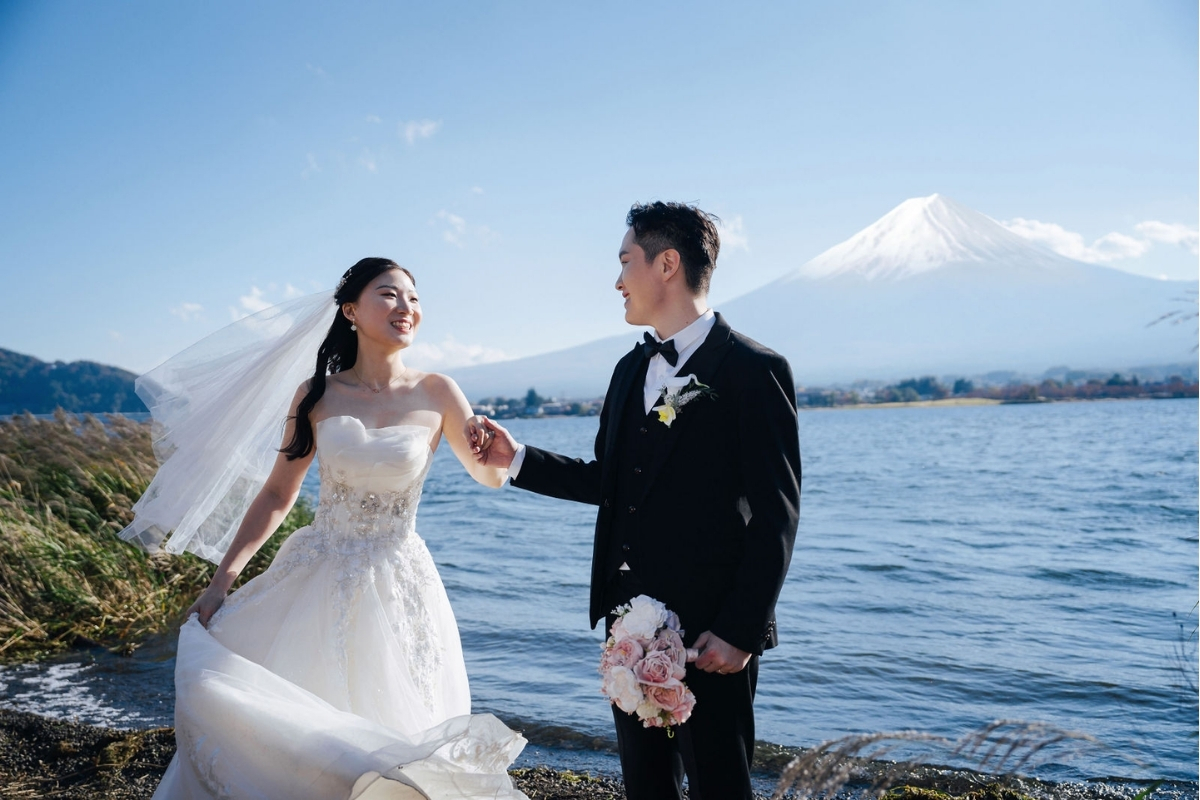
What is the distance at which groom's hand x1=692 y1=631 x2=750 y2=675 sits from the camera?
2.83 meters

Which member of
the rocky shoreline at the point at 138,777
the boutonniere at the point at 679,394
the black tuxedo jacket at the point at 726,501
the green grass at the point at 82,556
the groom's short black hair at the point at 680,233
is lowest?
the rocky shoreline at the point at 138,777

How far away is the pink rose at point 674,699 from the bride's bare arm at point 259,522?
6.02 ft

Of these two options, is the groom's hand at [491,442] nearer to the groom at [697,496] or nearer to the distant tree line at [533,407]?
the groom at [697,496]

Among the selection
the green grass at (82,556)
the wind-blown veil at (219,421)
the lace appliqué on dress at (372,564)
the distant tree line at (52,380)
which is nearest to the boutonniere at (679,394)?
the lace appliqué on dress at (372,564)

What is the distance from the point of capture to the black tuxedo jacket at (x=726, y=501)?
2.86 m

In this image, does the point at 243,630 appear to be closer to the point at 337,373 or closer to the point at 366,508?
the point at 366,508

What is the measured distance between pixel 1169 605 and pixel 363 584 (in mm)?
12047

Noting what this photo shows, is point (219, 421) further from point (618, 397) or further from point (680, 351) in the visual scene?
point (680, 351)

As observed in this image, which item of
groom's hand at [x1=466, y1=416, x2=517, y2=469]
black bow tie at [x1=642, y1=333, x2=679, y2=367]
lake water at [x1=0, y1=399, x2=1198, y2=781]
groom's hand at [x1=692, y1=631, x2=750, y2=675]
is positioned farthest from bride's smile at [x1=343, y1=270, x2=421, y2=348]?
lake water at [x1=0, y1=399, x2=1198, y2=781]

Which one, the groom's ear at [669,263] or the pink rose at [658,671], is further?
the groom's ear at [669,263]

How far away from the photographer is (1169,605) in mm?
11859

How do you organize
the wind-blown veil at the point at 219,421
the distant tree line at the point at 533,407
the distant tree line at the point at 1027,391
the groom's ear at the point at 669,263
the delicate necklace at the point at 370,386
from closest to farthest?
the groom's ear at the point at 669,263 → the delicate necklace at the point at 370,386 → the wind-blown veil at the point at 219,421 → the distant tree line at the point at 533,407 → the distant tree line at the point at 1027,391

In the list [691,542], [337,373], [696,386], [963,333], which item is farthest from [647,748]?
[963,333]

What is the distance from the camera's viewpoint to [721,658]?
9.28ft
